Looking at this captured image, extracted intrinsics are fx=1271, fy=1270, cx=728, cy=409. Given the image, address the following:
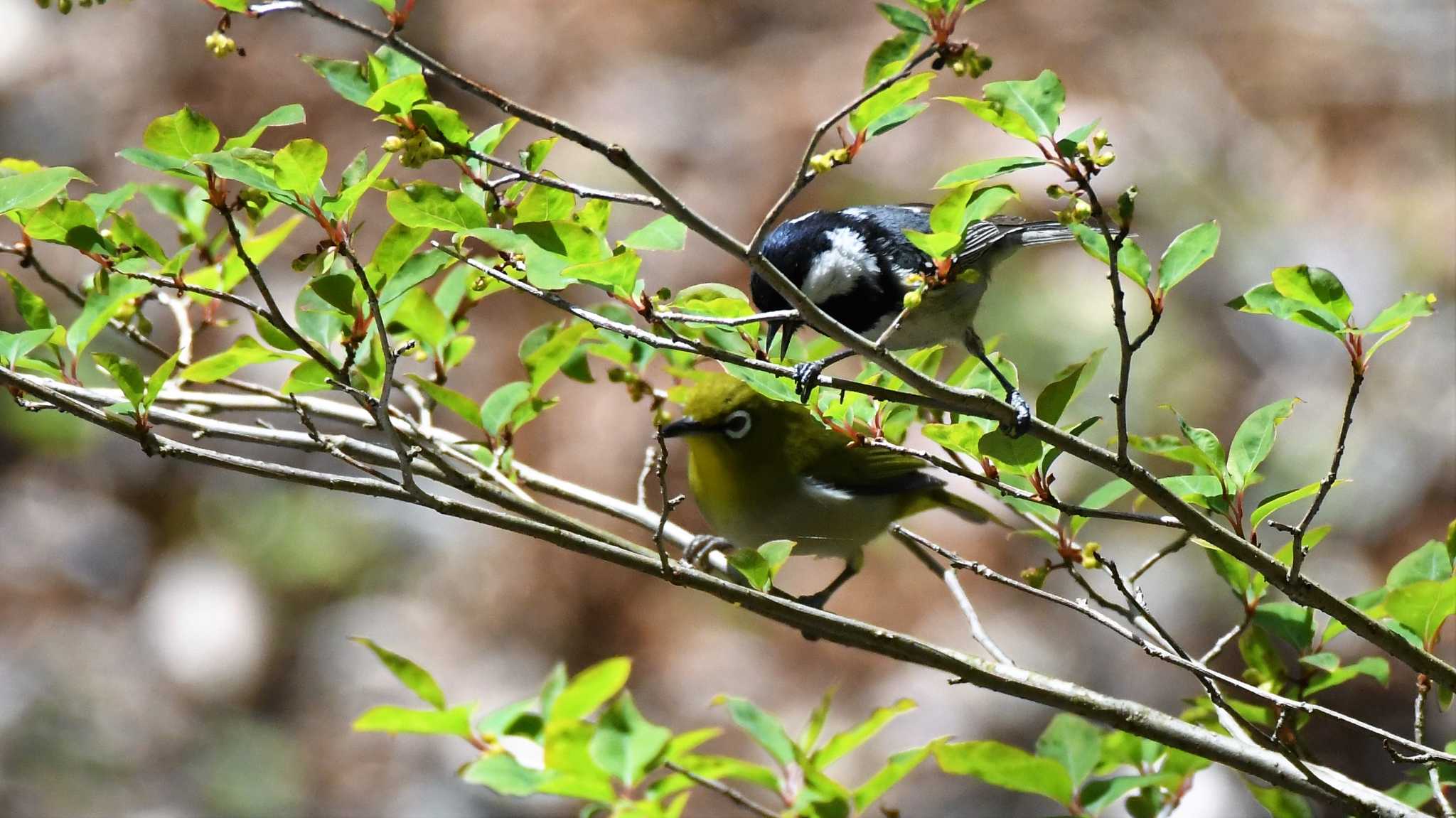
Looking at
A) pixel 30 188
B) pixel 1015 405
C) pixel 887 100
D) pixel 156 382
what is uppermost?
pixel 887 100

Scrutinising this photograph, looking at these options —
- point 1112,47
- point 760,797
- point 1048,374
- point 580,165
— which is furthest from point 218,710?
point 1112,47

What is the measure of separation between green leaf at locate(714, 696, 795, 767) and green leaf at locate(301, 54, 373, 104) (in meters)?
1.11

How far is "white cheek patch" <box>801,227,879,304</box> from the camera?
2.88 m

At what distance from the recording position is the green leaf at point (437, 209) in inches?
65.9

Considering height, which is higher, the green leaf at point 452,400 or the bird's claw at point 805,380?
the bird's claw at point 805,380

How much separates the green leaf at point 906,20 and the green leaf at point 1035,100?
4.4 inches

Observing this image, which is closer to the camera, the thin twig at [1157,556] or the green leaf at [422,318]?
the thin twig at [1157,556]

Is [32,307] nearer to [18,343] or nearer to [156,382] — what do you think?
[18,343]

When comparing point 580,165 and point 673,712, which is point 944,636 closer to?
point 673,712

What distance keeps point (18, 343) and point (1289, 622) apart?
2.05 m

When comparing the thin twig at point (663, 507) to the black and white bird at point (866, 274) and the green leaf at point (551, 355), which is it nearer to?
the green leaf at point (551, 355)

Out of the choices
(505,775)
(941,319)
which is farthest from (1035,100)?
(941,319)

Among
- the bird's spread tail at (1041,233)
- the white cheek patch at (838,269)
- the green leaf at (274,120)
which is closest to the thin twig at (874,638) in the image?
the green leaf at (274,120)

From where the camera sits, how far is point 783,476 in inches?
138
